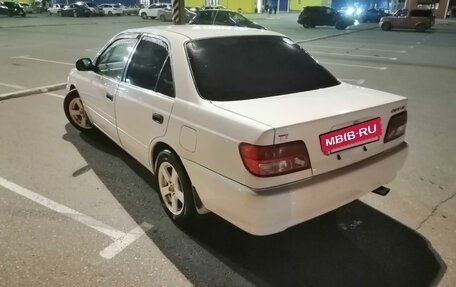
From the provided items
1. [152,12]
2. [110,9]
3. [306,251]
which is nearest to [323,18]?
[152,12]

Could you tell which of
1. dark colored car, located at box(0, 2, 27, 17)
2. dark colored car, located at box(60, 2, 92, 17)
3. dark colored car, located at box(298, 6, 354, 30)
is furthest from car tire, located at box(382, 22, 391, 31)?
dark colored car, located at box(0, 2, 27, 17)

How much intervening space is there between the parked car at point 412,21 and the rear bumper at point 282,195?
25966 mm

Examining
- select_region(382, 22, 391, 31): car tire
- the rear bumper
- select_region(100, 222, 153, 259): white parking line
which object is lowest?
select_region(100, 222, 153, 259): white parking line

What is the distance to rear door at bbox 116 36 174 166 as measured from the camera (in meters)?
3.01

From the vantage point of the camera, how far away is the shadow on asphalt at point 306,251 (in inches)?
100

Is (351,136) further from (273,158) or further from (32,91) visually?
(32,91)

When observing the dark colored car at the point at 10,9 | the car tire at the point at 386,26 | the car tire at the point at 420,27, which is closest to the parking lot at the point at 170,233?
the car tire at the point at 420,27

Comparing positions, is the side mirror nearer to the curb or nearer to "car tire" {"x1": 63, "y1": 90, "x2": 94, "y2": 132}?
"car tire" {"x1": 63, "y1": 90, "x2": 94, "y2": 132}

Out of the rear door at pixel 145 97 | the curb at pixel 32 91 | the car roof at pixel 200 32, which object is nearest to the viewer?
the rear door at pixel 145 97

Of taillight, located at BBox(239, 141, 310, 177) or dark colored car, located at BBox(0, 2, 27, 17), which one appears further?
dark colored car, located at BBox(0, 2, 27, 17)

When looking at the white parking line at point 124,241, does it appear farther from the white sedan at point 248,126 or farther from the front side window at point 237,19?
the front side window at point 237,19

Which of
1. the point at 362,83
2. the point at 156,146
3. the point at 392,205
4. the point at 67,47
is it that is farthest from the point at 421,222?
the point at 67,47

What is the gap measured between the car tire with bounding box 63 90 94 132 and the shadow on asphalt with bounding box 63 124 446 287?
2.11 m

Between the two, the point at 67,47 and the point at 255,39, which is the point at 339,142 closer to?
the point at 255,39
